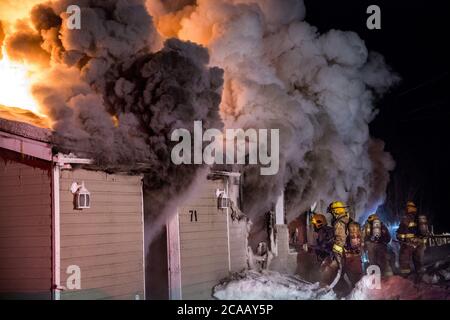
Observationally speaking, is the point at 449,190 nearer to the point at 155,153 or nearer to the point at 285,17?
the point at 285,17

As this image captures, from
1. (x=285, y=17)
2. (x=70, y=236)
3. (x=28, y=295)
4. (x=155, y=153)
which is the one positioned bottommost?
(x=28, y=295)

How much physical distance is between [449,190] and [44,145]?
75.4 ft

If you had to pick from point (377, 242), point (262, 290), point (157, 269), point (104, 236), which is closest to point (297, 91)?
point (377, 242)

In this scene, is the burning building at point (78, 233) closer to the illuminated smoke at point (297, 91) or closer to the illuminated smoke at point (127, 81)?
the illuminated smoke at point (127, 81)

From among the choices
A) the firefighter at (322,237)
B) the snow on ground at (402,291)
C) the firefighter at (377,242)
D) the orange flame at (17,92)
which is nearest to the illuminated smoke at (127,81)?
the orange flame at (17,92)

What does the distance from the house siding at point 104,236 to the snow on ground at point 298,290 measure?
2651 millimetres

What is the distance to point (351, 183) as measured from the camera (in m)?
22.0

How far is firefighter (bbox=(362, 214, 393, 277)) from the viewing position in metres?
17.8

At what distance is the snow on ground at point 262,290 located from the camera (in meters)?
13.4

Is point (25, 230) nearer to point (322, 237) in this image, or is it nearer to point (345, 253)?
point (345, 253)

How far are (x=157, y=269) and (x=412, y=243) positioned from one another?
8.70m

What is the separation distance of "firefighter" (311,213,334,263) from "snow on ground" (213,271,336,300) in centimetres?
315

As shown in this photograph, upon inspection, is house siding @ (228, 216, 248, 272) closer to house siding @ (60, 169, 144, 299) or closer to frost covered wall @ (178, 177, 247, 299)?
frost covered wall @ (178, 177, 247, 299)

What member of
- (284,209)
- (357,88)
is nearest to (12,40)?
(284,209)
